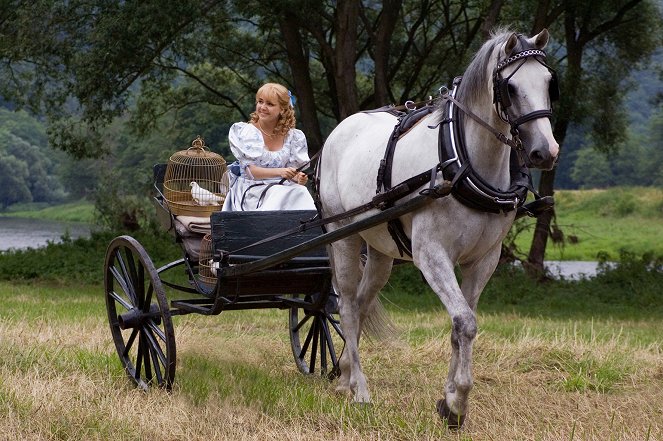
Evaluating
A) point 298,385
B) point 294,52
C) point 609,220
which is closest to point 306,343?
point 298,385

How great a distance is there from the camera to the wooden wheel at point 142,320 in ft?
21.1

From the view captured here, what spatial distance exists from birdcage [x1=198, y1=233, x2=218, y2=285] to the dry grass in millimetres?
665

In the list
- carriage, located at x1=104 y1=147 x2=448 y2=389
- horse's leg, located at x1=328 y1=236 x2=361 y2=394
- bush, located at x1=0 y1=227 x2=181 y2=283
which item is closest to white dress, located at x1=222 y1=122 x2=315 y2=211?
carriage, located at x1=104 y1=147 x2=448 y2=389

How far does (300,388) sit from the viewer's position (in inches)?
251

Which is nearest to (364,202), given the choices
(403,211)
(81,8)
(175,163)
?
(403,211)

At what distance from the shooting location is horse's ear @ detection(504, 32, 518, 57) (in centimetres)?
500

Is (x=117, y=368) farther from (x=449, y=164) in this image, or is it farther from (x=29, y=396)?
(x=449, y=164)

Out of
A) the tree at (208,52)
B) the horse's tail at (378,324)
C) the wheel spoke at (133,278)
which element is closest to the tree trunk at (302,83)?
the tree at (208,52)

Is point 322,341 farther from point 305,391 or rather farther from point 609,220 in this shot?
point 609,220

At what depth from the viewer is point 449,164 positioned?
5.26 metres

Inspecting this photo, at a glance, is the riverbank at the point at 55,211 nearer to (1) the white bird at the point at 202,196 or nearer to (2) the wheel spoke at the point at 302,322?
(2) the wheel spoke at the point at 302,322

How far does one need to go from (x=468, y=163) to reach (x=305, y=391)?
196 centimetres

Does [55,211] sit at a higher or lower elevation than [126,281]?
lower

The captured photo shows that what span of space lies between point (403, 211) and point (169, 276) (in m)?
13.1
